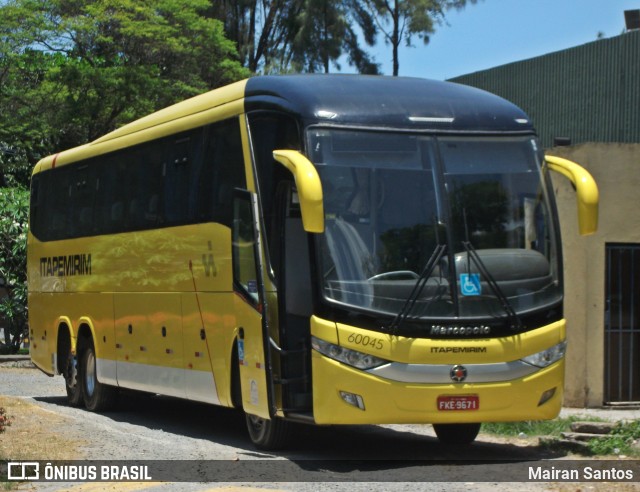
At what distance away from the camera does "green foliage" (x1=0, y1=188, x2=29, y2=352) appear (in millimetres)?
29047

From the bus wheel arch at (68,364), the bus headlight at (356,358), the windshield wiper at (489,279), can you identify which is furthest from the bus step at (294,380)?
the bus wheel arch at (68,364)

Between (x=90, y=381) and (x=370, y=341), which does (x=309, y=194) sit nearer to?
(x=370, y=341)

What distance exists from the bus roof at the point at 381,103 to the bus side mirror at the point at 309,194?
2.83 feet

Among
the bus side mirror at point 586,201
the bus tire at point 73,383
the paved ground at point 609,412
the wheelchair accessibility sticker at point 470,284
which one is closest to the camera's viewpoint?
the wheelchair accessibility sticker at point 470,284

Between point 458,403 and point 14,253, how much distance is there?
65.5ft

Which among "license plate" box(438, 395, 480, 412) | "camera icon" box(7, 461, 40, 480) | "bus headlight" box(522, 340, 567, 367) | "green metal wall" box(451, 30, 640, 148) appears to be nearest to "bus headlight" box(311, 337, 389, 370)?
"license plate" box(438, 395, 480, 412)

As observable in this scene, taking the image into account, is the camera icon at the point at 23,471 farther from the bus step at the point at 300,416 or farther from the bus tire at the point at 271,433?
the bus tire at the point at 271,433

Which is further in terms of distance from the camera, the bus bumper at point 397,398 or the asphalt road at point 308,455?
the bus bumper at point 397,398

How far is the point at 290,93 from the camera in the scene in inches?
459

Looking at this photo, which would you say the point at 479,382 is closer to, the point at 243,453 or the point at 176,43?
the point at 243,453

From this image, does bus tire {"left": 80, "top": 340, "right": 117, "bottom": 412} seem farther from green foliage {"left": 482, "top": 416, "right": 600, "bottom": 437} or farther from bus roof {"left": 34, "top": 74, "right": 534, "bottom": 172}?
bus roof {"left": 34, "top": 74, "right": 534, "bottom": 172}

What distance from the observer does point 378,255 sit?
10.9m

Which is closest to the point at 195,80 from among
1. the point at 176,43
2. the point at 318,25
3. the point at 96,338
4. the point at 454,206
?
the point at 176,43

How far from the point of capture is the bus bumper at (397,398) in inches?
422
